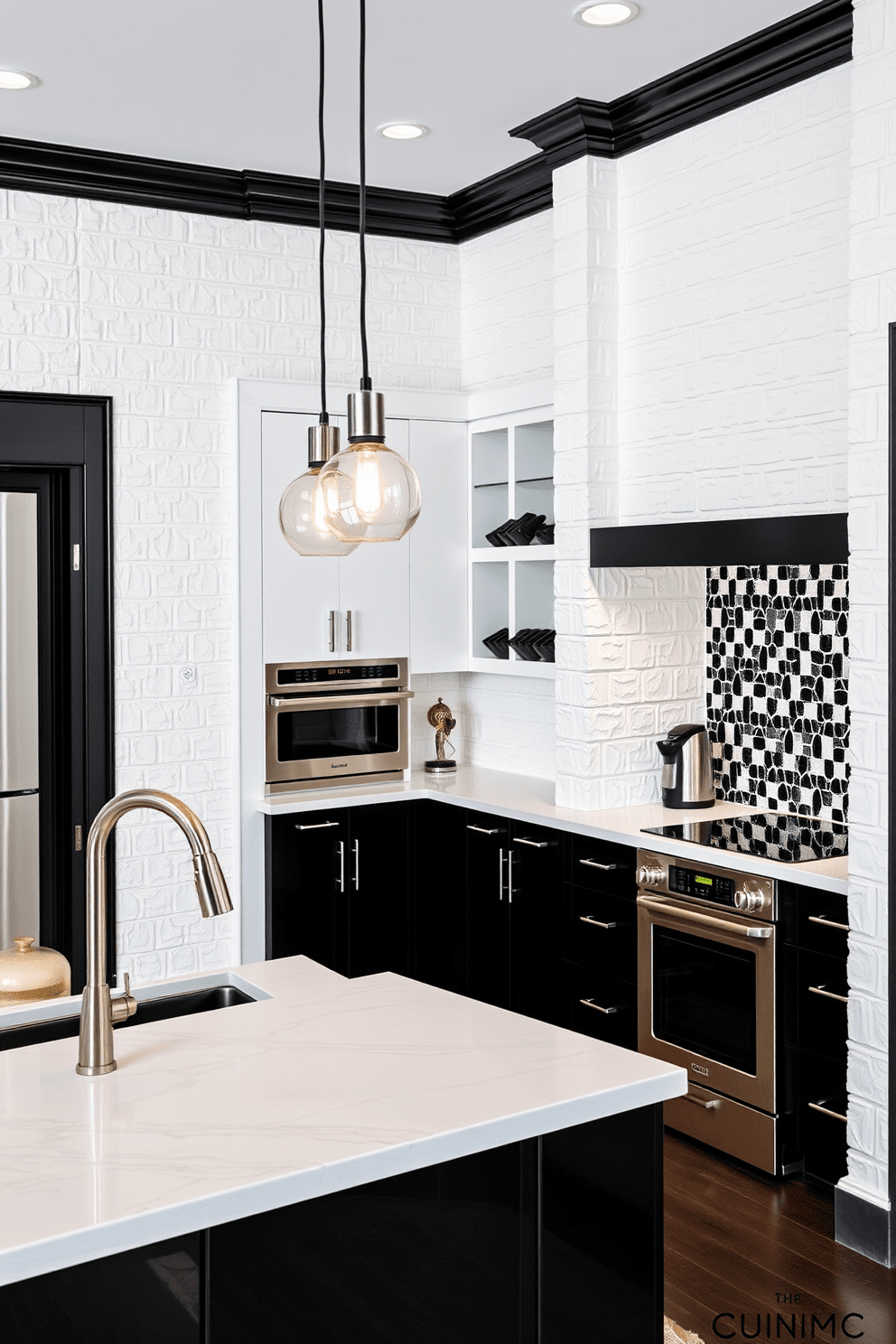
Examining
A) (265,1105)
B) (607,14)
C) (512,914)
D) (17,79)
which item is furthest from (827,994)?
(17,79)

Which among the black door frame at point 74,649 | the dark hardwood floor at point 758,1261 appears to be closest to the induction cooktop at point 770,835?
the dark hardwood floor at point 758,1261

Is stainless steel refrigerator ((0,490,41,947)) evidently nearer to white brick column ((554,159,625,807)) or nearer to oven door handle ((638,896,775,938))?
white brick column ((554,159,625,807))

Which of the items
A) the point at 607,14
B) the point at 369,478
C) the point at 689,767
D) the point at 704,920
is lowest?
the point at 704,920

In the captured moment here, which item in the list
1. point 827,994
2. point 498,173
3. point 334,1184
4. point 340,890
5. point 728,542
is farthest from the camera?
point 498,173

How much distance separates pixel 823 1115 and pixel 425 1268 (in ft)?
5.75

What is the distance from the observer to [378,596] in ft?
15.8

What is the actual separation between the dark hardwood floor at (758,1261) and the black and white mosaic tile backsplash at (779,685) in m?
1.12

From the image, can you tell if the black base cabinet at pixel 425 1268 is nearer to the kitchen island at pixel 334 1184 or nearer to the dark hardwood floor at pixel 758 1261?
the kitchen island at pixel 334 1184

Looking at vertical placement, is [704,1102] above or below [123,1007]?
below

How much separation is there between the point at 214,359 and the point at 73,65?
118cm

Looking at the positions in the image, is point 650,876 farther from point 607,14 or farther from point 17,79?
point 17,79

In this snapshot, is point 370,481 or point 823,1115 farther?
point 823,1115

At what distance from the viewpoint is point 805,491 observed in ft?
11.5

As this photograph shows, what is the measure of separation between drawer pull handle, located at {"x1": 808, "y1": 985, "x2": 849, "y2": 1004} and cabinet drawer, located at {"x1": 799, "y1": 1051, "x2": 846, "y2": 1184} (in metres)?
0.17
